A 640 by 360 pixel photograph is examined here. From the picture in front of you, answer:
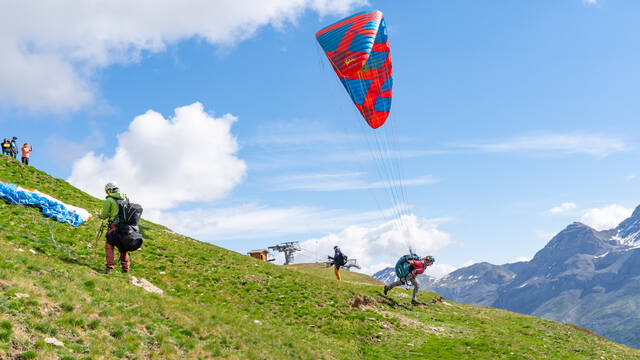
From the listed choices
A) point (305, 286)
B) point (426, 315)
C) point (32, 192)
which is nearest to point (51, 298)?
point (32, 192)

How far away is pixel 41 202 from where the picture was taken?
25203 millimetres

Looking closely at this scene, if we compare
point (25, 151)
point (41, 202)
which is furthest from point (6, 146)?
point (41, 202)

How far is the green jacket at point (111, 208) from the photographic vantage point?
56.1 ft

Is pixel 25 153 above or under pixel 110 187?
above

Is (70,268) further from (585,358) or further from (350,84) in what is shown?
(585,358)

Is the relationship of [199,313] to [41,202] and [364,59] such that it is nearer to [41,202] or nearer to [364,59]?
[41,202]

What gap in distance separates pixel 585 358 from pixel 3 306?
34.5 metres

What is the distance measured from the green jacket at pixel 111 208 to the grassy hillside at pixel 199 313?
2.33 meters

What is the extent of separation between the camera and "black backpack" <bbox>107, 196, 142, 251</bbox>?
17.4 meters

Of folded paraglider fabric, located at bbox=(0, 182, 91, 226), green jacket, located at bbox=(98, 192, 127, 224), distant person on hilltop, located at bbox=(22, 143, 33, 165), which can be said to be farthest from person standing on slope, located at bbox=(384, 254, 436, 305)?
distant person on hilltop, located at bbox=(22, 143, 33, 165)

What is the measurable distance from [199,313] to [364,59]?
20.9 m

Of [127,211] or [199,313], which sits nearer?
[199,313]

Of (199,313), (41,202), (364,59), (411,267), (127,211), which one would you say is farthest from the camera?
(411,267)

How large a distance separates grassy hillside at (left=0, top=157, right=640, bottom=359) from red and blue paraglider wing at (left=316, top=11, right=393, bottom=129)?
1468 centimetres
